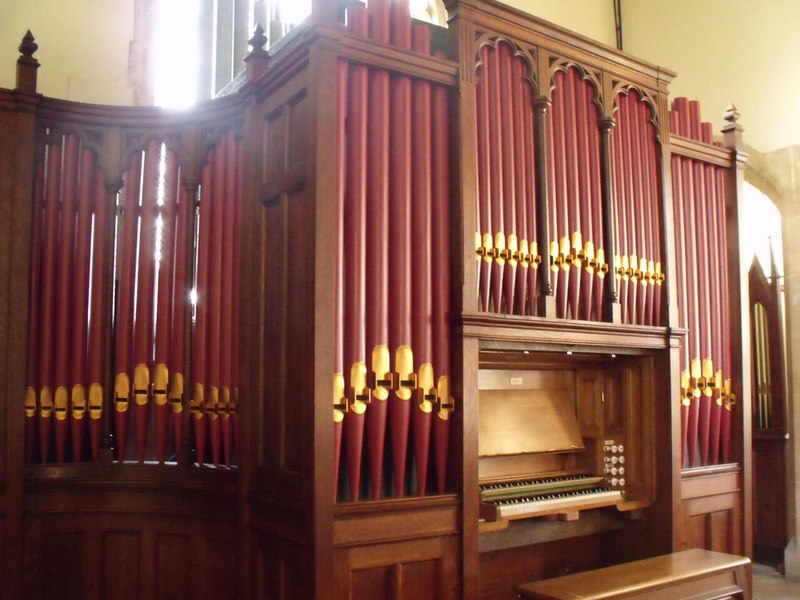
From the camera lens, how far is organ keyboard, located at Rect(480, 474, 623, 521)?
484 cm

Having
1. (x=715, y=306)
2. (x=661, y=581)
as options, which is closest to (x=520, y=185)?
(x=715, y=306)

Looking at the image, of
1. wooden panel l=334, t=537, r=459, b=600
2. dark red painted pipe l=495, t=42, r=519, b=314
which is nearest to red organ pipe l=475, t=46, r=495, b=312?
dark red painted pipe l=495, t=42, r=519, b=314

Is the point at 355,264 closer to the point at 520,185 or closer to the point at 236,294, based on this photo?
the point at 236,294

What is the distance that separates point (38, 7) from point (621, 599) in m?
6.42

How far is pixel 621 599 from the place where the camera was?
4520 mm

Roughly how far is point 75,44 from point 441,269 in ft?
13.9

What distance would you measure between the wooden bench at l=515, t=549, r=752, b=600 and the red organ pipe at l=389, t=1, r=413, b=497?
3.61 ft

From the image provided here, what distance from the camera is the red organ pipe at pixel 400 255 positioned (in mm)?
4469

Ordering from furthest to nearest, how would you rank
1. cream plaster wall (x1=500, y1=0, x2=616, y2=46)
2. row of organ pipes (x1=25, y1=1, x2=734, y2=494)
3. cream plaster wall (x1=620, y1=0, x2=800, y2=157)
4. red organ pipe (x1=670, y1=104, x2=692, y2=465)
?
cream plaster wall (x1=500, y1=0, x2=616, y2=46)
cream plaster wall (x1=620, y1=0, x2=800, y2=157)
red organ pipe (x1=670, y1=104, x2=692, y2=465)
row of organ pipes (x1=25, y1=1, x2=734, y2=494)

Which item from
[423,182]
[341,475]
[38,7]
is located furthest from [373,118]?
[38,7]

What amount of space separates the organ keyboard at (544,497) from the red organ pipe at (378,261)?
907mm

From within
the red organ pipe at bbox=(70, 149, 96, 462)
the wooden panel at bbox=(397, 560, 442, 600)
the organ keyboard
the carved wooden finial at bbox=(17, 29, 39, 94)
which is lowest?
the wooden panel at bbox=(397, 560, 442, 600)

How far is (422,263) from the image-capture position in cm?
463

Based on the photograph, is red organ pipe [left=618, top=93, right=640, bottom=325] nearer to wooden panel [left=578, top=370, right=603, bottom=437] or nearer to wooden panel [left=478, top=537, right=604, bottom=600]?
wooden panel [left=578, top=370, right=603, bottom=437]
